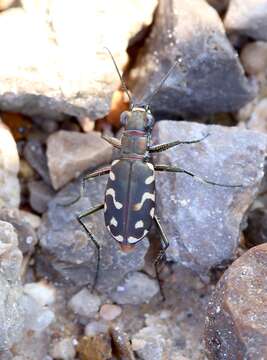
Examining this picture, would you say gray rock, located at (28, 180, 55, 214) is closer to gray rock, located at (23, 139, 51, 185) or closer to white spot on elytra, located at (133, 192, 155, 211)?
gray rock, located at (23, 139, 51, 185)

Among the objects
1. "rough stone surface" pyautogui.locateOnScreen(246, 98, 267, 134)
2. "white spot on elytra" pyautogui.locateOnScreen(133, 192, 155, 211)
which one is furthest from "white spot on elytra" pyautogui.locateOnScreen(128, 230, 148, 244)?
"rough stone surface" pyautogui.locateOnScreen(246, 98, 267, 134)

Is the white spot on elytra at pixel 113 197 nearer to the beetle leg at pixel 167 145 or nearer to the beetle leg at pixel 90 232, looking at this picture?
the beetle leg at pixel 90 232

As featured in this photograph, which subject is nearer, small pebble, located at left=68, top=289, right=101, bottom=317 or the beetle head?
small pebble, located at left=68, top=289, right=101, bottom=317

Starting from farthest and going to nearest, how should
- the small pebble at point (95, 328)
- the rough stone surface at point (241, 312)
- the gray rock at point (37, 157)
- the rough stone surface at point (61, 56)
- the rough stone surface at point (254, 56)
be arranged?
the rough stone surface at point (254, 56) → the gray rock at point (37, 157) → the rough stone surface at point (61, 56) → the small pebble at point (95, 328) → the rough stone surface at point (241, 312)

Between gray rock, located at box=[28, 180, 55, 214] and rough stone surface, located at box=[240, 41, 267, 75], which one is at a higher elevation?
rough stone surface, located at box=[240, 41, 267, 75]

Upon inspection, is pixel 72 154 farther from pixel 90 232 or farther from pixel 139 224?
pixel 139 224

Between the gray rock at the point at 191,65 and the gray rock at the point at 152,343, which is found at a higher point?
the gray rock at the point at 191,65

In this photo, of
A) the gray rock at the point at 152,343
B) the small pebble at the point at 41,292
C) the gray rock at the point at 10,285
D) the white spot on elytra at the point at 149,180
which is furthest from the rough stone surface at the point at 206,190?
the gray rock at the point at 10,285
